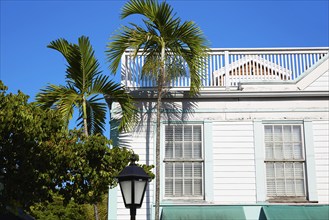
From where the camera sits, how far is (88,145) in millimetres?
12594

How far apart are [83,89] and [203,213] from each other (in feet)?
13.3

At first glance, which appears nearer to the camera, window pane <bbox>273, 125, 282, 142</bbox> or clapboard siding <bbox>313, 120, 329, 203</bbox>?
clapboard siding <bbox>313, 120, 329, 203</bbox>

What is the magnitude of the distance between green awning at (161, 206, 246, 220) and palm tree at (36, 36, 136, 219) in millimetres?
1762

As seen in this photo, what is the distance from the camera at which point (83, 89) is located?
47.6 ft

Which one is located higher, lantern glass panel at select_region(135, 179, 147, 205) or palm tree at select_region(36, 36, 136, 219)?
palm tree at select_region(36, 36, 136, 219)

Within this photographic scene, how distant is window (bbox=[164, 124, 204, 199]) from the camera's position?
47.6 ft

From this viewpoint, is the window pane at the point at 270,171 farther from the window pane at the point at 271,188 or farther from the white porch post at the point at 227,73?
the white porch post at the point at 227,73

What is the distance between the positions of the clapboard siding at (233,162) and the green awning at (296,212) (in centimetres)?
59

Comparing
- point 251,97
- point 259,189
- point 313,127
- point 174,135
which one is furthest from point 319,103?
point 174,135

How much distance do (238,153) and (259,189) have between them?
3.24 ft

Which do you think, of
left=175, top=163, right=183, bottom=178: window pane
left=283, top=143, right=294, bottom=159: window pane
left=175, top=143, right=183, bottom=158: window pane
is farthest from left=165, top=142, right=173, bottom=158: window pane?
left=283, top=143, right=294, bottom=159: window pane

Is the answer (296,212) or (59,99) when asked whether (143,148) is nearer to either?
(59,99)

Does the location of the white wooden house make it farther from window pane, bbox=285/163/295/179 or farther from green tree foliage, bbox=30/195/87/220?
green tree foliage, bbox=30/195/87/220

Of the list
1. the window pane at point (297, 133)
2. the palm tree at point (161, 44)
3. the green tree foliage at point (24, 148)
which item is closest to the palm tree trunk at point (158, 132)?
the palm tree at point (161, 44)
